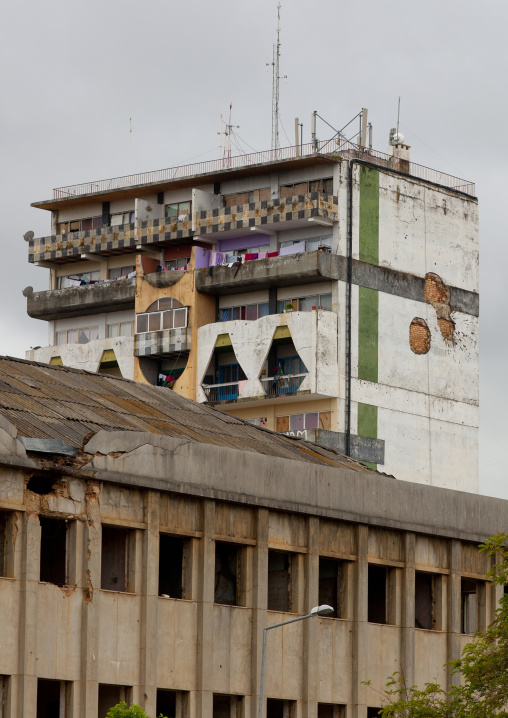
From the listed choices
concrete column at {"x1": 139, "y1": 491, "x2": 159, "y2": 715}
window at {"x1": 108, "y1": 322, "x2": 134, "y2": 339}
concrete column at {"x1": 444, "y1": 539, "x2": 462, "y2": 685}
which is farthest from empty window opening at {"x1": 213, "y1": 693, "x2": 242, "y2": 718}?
window at {"x1": 108, "y1": 322, "x2": 134, "y2": 339}

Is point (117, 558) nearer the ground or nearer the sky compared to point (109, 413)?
nearer the ground

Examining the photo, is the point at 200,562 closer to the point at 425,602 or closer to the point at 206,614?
the point at 206,614

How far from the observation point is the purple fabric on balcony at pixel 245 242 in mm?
96812

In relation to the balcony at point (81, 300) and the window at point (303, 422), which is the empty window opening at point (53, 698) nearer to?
the window at point (303, 422)

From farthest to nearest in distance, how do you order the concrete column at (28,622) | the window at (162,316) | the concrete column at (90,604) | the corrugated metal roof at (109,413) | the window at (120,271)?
the window at (120,271)
the window at (162,316)
the corrugated metal roof at (109,413)
the concrete column at (90,604)
the concrete column at (28,622)

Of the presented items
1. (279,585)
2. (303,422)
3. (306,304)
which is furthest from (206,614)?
(306,304)

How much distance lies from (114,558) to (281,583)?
5717 millimetres

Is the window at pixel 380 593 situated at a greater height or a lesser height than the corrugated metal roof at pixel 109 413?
lesser

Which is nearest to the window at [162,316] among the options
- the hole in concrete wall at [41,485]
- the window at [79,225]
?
the window at [79,225]

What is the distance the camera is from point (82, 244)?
101938mm

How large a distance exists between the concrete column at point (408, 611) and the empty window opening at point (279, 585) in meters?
4.09

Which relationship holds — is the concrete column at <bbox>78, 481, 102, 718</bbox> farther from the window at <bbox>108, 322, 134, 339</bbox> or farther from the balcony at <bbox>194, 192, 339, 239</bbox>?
the window at <bbox>108, 322, 134, 339</bbox>

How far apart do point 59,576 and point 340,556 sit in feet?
29.8

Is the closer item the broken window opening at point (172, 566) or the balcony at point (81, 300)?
the broken window opening at point (172, 566)
